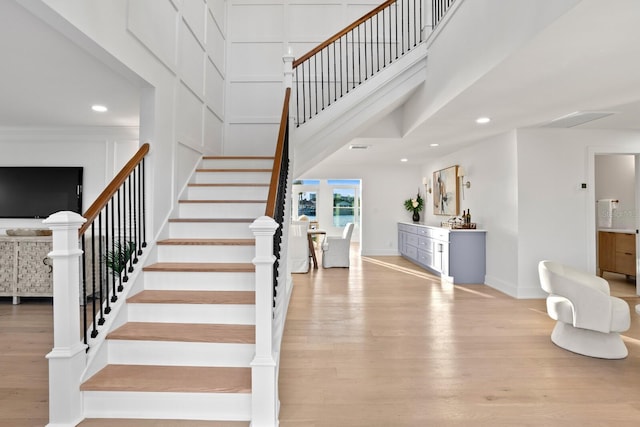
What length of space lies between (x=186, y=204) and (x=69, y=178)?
7.99 feet

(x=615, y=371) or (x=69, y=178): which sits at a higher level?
(x=69, y=178)

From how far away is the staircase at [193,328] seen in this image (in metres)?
1.95

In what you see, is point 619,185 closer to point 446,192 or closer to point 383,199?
point 446,192

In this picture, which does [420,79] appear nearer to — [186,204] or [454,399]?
[186,204]

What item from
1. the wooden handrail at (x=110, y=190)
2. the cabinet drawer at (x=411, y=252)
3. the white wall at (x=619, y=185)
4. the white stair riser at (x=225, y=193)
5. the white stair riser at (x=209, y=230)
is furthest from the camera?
the cabinet drawer at (x=411, y=252)

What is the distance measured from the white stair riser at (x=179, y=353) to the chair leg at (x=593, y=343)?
2711 mm

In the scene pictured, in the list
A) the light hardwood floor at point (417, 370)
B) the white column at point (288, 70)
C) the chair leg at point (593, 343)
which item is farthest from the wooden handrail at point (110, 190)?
the chair leg at point (593, 343)

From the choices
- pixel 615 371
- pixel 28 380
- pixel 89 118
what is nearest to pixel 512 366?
pixel 615 371

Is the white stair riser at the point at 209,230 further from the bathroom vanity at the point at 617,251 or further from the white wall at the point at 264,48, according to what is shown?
the bathroom vanity at the point at 617,251

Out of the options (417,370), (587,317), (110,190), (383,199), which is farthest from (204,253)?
(383,199)

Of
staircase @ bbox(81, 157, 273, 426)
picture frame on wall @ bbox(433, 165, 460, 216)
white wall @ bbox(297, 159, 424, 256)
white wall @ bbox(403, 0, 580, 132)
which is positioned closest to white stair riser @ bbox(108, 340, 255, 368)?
staircase @ bbox(81, 157, 273, 426)

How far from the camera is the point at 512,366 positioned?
264 cm

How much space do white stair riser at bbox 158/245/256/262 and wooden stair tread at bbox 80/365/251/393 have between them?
97 cm

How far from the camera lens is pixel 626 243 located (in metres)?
5.48
